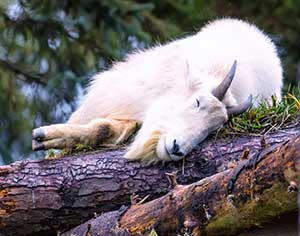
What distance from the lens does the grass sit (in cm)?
557

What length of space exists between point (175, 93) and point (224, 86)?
418 millimetres

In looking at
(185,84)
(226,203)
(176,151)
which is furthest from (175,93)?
(226,203)

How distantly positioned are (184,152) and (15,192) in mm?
871

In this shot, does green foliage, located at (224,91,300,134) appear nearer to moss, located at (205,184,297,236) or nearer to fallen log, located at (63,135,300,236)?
fallen log, located at (63,135,300,236)

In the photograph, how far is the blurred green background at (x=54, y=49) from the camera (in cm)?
1123

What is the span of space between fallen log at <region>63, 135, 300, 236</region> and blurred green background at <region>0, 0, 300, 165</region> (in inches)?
251

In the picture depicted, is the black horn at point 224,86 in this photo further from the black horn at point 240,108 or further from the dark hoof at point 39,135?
the dark hoof at point 39,135

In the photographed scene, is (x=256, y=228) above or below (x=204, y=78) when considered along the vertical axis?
below

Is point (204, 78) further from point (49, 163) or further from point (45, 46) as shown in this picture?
point (45, 46)

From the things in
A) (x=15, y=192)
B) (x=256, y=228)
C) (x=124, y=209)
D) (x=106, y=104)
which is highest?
(x=106, y=104)

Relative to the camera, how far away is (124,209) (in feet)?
15.9

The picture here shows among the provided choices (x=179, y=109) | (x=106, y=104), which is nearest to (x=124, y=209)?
(x=179, y=109)

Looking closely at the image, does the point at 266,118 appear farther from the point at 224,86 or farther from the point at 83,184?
the point at 83,184

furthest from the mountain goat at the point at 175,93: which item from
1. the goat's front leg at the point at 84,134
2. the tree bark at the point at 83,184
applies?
the tree bark at the point at 83,184
